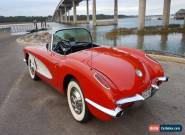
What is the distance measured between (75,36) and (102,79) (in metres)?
2.07

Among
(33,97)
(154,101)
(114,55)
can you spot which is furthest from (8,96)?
(154,101)

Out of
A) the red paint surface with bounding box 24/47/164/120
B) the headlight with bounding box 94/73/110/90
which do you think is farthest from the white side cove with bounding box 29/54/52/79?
the headlight with bounding box 94/73/110/90

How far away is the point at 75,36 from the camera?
15.1ft

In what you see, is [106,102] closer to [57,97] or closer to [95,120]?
[95,120]

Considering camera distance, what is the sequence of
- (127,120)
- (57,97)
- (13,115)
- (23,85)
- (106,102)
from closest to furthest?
(106,102), (127,120), (13,115), (57,97), (23,85)

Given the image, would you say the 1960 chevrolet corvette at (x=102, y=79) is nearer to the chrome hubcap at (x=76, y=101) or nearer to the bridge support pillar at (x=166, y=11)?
the chrome hubcap at (x=76, y=101)

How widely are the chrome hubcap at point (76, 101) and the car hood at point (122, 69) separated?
0.56 meters

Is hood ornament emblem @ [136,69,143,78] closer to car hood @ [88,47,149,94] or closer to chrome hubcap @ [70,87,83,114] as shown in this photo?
car hood @ [88,47,149,94]

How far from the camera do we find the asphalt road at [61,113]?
3.15m

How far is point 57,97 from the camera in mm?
4410

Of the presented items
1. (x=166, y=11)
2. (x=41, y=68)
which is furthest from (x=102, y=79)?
(x=166, y=11)

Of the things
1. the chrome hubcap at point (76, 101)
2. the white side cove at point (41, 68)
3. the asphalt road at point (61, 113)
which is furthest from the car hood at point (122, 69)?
the white side cove at point (41, 68)

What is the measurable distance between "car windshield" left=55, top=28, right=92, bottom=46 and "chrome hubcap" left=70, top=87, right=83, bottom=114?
133 centimetres

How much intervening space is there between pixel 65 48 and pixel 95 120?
5.31ft
